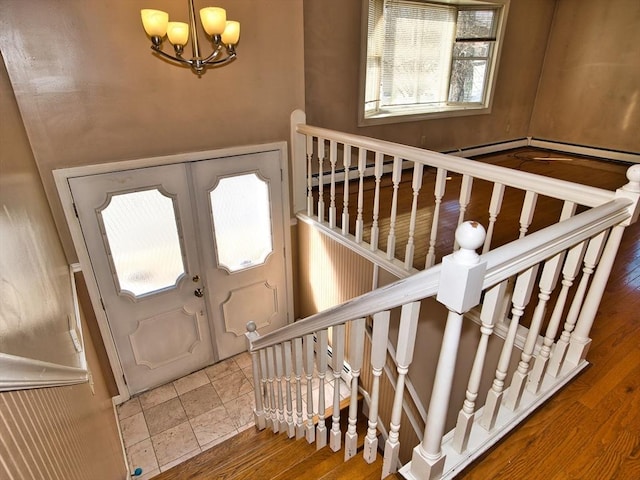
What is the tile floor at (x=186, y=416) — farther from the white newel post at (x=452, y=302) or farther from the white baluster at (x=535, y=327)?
the white newel post at (x=452, y=302)

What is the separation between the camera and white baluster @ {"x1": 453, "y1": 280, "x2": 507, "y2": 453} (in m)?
1.05

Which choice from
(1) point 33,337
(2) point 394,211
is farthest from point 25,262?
(2) point 394,211

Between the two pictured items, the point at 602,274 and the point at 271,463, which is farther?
the point at 271,463

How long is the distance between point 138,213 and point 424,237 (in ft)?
7.47

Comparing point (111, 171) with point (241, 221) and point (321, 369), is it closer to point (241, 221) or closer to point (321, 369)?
point (241, 221)

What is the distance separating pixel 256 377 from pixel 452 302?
209 cm

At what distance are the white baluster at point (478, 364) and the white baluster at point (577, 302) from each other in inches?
18.7

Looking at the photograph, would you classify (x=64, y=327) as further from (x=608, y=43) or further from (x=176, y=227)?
(x=608, y=43)

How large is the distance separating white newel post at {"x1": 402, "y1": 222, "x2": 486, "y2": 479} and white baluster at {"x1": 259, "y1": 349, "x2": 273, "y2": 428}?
1333 mm

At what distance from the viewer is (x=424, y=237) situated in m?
3.06

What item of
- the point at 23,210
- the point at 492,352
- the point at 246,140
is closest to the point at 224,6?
the point at 246,140

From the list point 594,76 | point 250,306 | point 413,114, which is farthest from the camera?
point 594,76

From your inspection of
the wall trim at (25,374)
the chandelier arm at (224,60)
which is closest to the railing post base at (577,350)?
the wall trim at (25,374)

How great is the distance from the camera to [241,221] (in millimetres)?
3471
